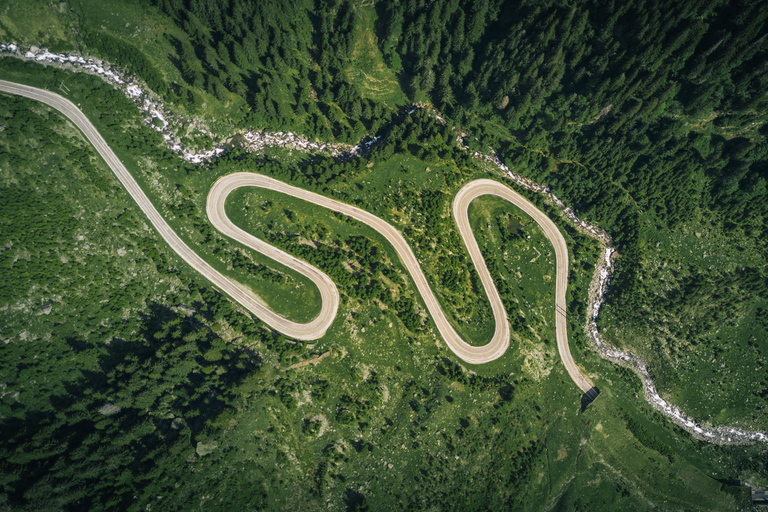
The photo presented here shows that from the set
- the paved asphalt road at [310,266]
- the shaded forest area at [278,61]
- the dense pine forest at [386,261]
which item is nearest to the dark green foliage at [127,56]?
the dense pine forest at [386,261]

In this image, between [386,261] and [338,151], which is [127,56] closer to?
[338,151]

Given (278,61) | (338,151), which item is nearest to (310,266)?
(338,151)

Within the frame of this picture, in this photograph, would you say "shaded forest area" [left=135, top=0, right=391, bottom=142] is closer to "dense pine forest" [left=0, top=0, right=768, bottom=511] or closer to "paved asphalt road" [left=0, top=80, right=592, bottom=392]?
"dense pine forest" [left=0, top=0, right=768, bottom=511]

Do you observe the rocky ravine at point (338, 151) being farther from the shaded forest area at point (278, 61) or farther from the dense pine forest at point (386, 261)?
the shaded forest area at point (278, 61)

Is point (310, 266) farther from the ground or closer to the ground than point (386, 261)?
closer to the ground

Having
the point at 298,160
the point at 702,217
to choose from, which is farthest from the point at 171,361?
the point at 702,217

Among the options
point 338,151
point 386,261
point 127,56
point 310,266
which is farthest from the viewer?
point 338,151

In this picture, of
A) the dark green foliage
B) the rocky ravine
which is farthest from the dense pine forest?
the rocky ravine
